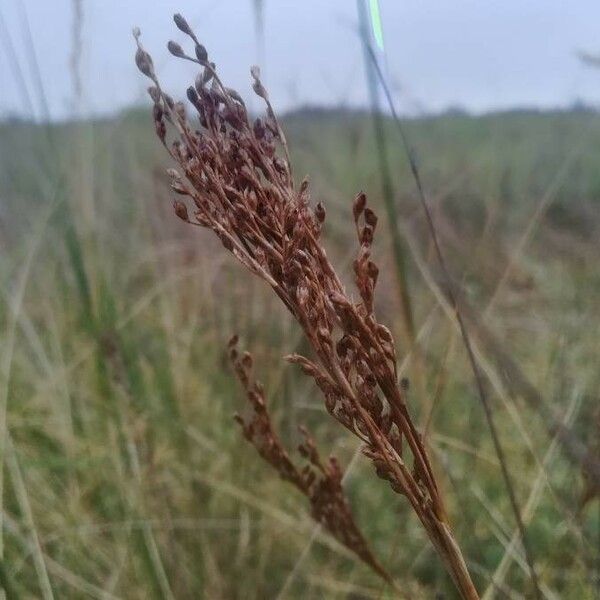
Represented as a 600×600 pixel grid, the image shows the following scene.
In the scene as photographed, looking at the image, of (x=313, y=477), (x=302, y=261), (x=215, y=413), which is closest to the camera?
(x=302, y=261)

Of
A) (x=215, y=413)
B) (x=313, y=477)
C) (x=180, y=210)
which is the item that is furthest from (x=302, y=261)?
(x=215, y=413)

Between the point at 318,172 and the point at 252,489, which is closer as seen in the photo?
the point at 252,489

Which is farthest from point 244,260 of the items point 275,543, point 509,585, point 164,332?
point 164,332

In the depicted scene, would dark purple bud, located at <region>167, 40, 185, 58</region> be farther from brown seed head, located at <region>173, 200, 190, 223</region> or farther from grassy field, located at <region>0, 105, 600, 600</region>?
grassy field, located at <region>0, 105, 600, 600</region>

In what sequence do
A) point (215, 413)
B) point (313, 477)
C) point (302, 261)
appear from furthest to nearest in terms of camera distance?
point (215, 413) → point (313, 477) → point (302, 261)

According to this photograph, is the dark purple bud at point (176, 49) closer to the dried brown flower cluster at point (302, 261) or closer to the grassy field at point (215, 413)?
the dried brown flower cluster at point (302, 261)

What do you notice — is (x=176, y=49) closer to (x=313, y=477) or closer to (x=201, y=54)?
(x=201, y=54)

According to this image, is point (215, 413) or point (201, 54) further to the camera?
point (215, 413)

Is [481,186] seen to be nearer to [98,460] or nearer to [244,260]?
[98,460]

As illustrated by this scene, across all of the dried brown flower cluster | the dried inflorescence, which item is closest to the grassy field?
the dried inflorescence
